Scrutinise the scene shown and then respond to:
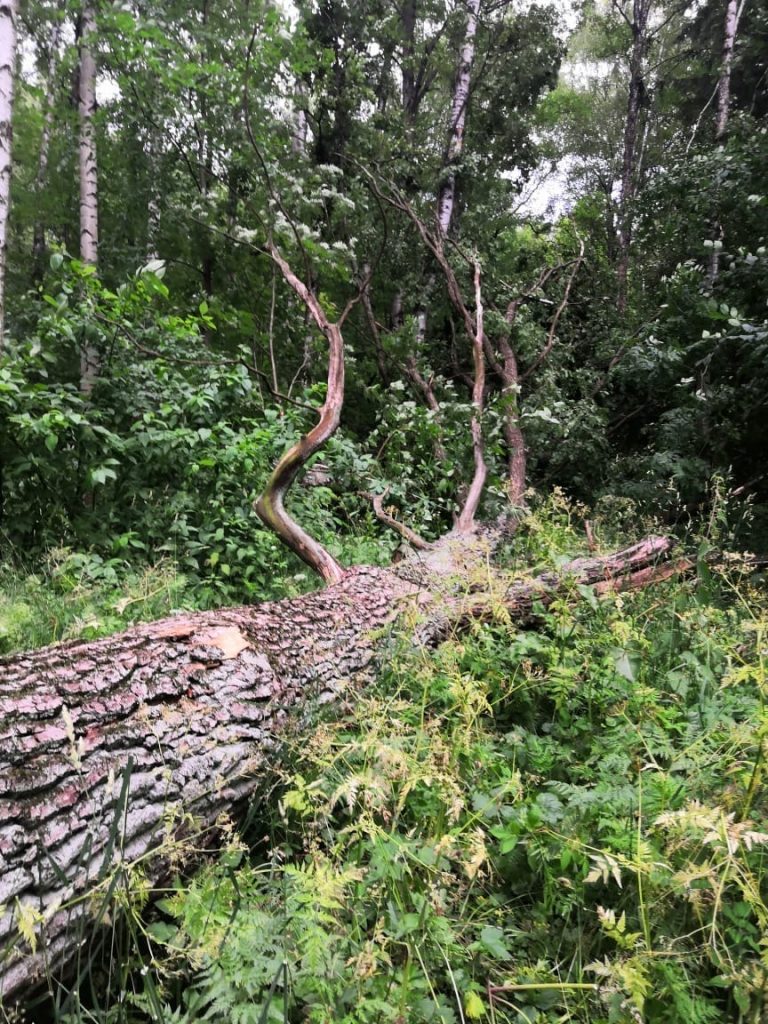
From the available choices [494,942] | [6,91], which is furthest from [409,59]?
[494,942]

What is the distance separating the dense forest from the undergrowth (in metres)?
0.01

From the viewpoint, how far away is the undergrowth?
1.15 metres

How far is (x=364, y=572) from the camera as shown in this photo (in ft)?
11.2

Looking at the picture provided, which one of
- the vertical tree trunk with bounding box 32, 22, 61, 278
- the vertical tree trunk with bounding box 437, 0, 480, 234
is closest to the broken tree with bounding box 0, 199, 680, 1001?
the vertical tree trunk with bounding box 437, 0, 480, 234

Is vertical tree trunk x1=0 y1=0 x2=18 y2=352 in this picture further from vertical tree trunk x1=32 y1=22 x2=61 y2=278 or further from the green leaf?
vertical tree trunk x1=32 y1=22 x2=61 y2=278

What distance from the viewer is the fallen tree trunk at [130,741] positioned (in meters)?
1.19

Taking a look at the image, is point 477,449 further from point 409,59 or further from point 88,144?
point 409,59

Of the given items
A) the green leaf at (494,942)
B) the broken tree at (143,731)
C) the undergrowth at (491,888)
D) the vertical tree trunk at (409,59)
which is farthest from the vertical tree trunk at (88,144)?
the green leaf at (494,942)

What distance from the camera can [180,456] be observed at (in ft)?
13.9

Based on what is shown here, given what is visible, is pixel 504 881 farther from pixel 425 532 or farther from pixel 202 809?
pixel 425 532

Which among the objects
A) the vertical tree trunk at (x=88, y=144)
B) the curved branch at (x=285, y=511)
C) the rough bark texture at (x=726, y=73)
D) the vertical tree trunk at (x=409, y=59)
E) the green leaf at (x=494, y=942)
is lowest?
the green leaf at (x=494, y=942)

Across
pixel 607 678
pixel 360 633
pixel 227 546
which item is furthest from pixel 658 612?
pixel 227 546

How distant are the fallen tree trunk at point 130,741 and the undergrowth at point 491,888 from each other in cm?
13

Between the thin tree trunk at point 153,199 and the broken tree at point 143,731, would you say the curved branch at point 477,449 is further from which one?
the thin tree trunk at point 153,199
